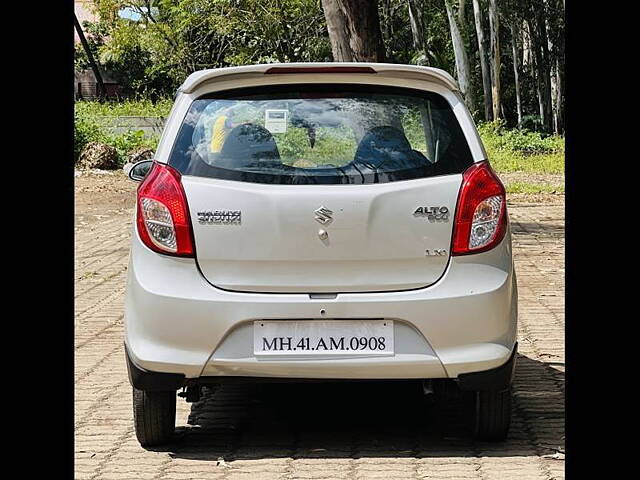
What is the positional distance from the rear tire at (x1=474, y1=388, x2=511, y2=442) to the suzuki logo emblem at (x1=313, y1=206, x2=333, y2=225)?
1131 millimetres

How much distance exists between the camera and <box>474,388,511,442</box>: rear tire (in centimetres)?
594

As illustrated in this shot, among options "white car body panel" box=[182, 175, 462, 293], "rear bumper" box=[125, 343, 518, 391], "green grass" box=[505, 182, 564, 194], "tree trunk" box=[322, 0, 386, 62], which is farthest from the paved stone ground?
"green grass" box=[505, 182, 564, 194]

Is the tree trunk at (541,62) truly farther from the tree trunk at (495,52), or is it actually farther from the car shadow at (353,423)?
the car shadow at (353,423)

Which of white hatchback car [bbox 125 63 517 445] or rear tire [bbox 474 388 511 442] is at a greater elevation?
white hatchback car [bbox 125 63 517 445]

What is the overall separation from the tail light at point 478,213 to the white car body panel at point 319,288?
0.04m

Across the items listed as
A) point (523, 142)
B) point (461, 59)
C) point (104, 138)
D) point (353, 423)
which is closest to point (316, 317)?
point (353, 423)

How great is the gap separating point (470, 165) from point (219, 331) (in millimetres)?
1382

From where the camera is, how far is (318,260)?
5.59 meters

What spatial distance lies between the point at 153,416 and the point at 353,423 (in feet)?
3.71

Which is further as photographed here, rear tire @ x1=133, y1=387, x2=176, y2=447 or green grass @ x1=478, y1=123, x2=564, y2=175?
green grass @ x1=478, y1=123, x2=564, y2=175

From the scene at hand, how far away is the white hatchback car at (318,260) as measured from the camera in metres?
5.57

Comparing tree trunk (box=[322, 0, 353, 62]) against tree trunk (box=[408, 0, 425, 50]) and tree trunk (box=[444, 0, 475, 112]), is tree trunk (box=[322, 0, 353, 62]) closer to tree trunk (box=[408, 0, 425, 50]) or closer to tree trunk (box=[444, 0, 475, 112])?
tree trunk (box=[408, 0, 425, 50])

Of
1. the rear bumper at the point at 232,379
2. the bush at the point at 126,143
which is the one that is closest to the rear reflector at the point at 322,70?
the rear bumper at the point at 232,379
